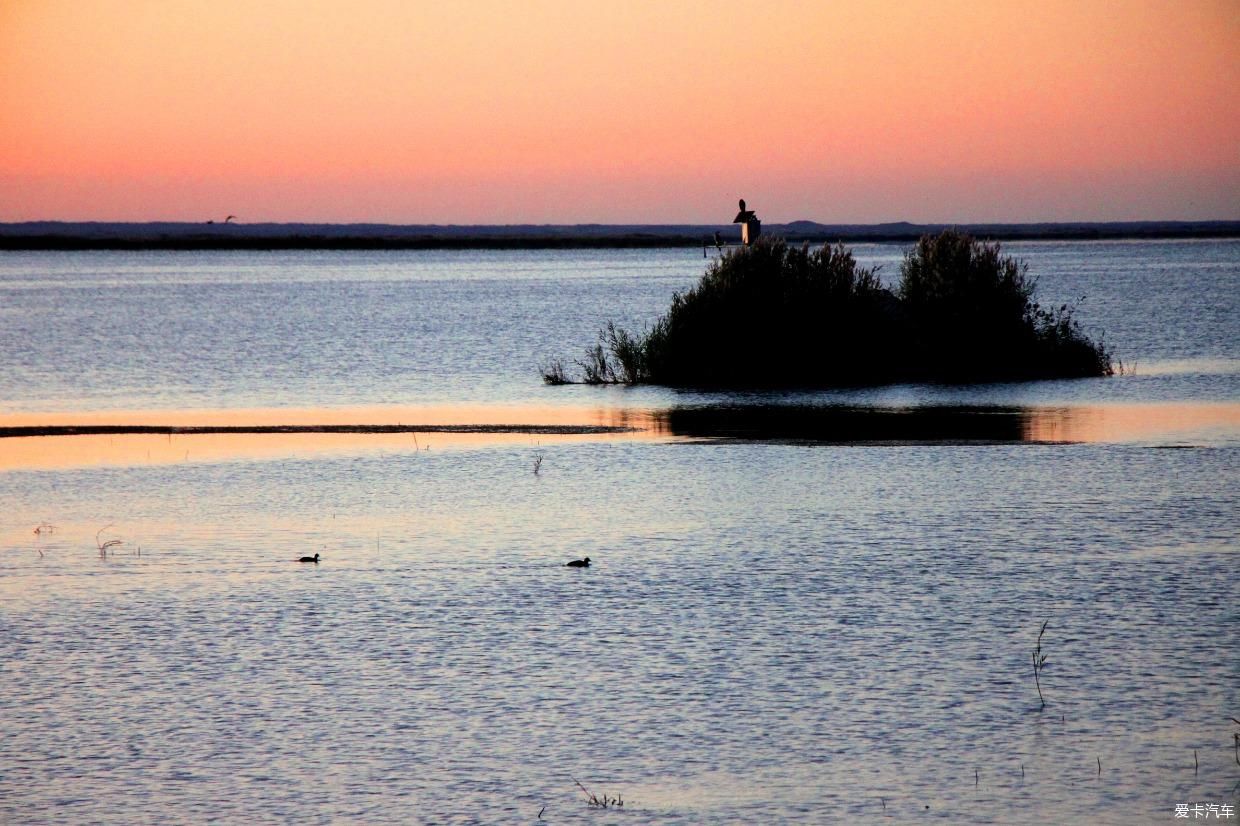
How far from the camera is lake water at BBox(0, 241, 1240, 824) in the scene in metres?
9.48

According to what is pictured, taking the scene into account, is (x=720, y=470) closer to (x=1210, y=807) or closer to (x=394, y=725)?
(x=394, y=725)

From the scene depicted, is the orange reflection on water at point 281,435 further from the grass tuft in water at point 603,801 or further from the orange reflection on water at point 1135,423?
the grass tuft in water at point 603,801

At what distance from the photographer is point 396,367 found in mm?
46781

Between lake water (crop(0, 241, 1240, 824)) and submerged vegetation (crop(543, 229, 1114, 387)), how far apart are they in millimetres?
7121

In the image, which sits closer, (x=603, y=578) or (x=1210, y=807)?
(x=1210, y=807)

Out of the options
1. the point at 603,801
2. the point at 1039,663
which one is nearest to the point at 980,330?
the point at 1039,663

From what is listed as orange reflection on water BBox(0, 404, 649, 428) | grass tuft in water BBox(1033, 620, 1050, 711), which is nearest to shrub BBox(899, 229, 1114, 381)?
orange reflection on water BBox(0, 404, 649, 428)

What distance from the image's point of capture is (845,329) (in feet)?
123

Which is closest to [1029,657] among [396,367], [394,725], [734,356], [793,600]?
[793,600]

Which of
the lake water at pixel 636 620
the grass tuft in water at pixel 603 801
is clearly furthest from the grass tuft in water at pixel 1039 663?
the grass tuft in water at pixel 603 801

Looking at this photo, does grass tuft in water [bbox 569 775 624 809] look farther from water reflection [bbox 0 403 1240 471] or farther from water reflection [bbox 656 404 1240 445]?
water reflection [bbox 656 404 1240 445]

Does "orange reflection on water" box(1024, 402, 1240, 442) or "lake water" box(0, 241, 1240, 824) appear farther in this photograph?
"orange reflection on water" box(1024, 402, 1240, 442)

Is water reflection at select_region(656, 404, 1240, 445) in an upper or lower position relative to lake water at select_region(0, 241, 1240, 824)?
lower

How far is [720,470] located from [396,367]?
2554 centimetres
